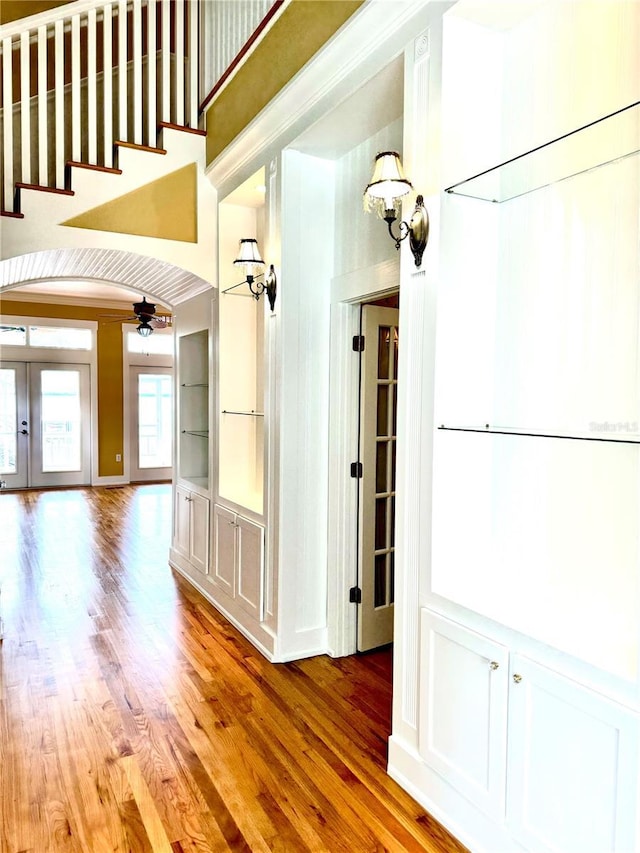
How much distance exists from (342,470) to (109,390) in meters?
7.93

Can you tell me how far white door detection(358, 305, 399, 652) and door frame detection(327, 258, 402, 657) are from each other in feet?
0.16

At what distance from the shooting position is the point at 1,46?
12.4 ft

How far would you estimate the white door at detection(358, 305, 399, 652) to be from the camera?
3.50 m

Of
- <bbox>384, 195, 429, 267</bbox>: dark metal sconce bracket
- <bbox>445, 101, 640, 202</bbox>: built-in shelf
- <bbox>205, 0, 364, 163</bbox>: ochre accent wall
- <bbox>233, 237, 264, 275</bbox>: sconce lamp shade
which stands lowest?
<bbox>384, 195, 429, 267</bbox>: dark metal sconce bracket

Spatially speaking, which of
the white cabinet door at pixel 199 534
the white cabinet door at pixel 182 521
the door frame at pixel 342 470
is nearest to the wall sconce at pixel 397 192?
the door frame at pixel 342 470

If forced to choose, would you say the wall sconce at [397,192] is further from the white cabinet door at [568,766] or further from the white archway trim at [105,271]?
the white archway trim at [105,271]

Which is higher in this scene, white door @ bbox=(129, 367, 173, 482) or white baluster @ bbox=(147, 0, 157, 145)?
white baluster @ bbox=(147, 0, 157, 145)

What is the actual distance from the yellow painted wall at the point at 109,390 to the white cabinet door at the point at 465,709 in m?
9.12

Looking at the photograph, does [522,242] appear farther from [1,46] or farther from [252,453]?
[1,46]

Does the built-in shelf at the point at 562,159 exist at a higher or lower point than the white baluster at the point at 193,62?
lower

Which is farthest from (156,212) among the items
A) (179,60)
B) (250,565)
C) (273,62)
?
(250,565)

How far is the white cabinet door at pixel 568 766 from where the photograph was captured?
151 cm

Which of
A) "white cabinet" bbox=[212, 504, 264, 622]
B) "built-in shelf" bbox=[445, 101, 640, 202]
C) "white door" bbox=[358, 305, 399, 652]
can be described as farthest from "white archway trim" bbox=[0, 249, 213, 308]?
"built-in shelf" bbox=[445, 101, 640, 202]

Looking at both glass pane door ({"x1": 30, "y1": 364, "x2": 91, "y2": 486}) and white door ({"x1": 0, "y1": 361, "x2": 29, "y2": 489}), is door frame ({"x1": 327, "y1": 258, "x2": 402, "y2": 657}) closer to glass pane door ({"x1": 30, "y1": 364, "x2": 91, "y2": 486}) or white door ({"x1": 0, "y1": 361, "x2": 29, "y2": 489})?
glass pane door ({"x1": 30, "y1": 364, "x2": 91, "y2": 486})
